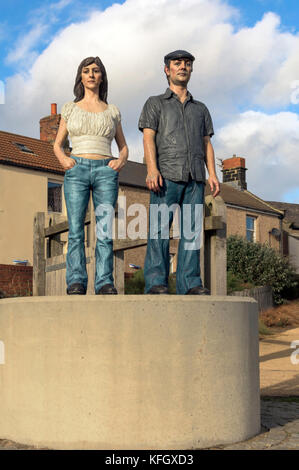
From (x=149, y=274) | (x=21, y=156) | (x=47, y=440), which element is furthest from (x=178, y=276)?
(x=21, y=156)

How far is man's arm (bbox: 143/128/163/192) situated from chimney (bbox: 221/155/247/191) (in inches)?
936

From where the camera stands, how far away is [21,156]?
18016 millimetres

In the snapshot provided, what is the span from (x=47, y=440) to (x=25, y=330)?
0.77 m

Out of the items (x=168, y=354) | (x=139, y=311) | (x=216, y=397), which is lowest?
(x=216, y=397)

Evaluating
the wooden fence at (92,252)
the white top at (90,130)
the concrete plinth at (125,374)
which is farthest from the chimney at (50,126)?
the concrete plinth at (125,374)

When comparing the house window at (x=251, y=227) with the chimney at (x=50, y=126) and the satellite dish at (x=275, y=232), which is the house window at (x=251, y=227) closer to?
the satellite dish at (x=275, y=232)

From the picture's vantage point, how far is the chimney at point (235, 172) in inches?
1123

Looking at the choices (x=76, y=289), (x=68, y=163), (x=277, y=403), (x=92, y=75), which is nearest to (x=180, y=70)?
(x=92, y=75)

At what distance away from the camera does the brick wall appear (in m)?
14.5

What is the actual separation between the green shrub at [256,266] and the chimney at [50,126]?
24.0 feet

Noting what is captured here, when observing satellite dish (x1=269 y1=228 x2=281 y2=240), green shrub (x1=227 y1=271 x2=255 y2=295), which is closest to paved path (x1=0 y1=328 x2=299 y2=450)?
green shrub (x1=227 y1=271 x2=255 y2=295)

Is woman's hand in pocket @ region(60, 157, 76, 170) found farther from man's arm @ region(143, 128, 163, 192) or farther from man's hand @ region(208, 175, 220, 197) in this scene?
man's hand @ region(208, 175, 220, 197)
